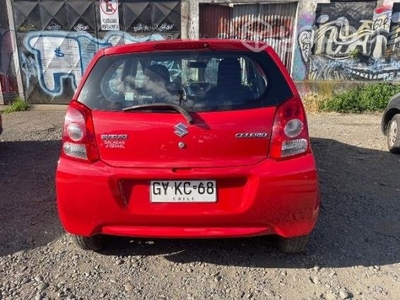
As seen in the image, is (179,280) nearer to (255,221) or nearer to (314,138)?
(255,221)

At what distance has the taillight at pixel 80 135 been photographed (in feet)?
7.97

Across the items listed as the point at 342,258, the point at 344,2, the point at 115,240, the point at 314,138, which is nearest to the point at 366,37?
the point at 344,2

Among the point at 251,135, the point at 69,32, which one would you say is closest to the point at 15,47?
the point at 69,32

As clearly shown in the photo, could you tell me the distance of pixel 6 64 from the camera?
9.99 metres

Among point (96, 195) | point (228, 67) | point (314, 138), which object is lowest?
point (314, 138)

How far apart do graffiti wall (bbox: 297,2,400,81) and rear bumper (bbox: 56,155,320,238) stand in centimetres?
790

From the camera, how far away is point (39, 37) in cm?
979

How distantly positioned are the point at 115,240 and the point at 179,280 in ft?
2.48

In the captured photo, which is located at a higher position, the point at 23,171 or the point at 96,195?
the point at 96,195

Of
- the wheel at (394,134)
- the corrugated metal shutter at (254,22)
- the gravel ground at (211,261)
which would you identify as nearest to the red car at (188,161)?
the gravel ground at (211,261)

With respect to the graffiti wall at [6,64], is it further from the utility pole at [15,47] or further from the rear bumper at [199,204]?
the rear bumper at [199,204]

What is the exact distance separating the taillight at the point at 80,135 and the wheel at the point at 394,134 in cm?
456

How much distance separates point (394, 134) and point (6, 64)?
9.39m

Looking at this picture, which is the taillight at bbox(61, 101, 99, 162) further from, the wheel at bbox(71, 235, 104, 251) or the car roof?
the wheel at bbox(71, 235, 104, 251)
